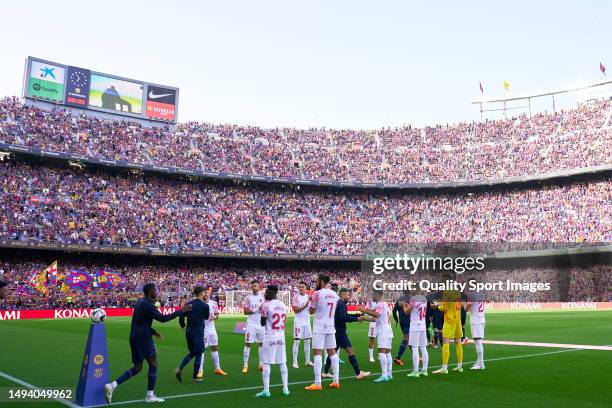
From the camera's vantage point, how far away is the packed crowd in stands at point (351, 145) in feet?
186

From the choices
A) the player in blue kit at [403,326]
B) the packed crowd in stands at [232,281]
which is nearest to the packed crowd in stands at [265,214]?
the packed crowd in stands at [232,281]

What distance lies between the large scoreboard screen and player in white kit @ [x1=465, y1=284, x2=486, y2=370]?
179 ft

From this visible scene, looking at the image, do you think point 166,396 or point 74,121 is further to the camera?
point 74,121

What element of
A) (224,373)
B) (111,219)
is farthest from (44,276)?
(224,373)

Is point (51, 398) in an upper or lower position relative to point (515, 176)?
lower

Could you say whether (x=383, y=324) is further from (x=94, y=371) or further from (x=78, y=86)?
(x=78, y=86)

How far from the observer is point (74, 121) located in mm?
58219

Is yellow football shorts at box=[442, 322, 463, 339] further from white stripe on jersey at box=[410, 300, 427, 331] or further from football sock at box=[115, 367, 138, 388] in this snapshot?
football sock at box=[115, 367, 138, 388]

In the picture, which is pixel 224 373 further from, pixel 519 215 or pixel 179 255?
pixel 519 215

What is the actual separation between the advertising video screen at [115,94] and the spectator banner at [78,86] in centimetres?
55

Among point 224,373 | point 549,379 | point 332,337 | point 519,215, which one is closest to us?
point 332,337

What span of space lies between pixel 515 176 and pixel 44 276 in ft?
162

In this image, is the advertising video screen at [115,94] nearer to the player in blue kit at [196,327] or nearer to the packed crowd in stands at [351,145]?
the packed crowd in stands at [351,145]

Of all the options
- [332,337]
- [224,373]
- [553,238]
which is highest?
[553,238]
